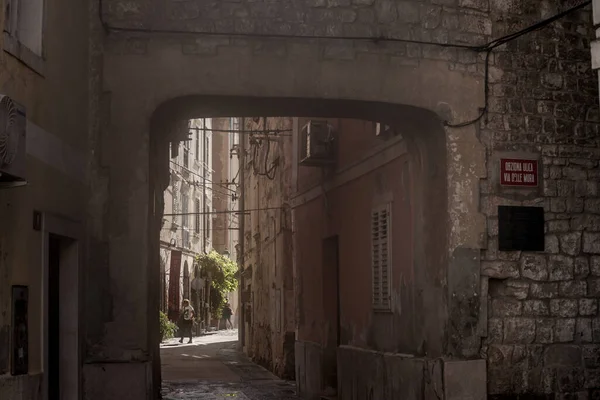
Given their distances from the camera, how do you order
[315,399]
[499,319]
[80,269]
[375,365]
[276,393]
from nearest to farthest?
[80,269] → [499,319] → [375,365] → [315,399] → [276,393]

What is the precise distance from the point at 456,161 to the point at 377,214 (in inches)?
109

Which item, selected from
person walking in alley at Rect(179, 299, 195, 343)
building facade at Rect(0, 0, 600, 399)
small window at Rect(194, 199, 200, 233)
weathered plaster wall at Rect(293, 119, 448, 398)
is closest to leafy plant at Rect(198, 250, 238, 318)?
small window at Rect(194, 199, 200, 233)

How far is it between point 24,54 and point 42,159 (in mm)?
858

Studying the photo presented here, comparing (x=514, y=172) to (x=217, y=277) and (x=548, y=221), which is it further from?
(x=217, y=277)

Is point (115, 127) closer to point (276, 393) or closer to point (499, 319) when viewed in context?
point (499, 319)

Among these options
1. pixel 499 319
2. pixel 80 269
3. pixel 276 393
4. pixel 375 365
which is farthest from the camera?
pixel 276 393

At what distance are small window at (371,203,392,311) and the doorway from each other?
432 centimetres

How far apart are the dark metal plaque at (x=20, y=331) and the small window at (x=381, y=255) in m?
5.46

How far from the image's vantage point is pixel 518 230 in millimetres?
9867

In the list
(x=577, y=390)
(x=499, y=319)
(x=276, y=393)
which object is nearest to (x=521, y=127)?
(x=499, y=319)

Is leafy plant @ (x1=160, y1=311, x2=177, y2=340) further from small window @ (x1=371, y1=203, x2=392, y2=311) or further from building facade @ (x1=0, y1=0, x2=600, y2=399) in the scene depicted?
building facade @ (x1=0, y1=0, x2=600, y2=399)

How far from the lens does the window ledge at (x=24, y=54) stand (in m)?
6.83

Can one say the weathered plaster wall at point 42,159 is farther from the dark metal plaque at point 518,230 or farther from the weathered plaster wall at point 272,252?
the weathered plaster wall at point 272,252

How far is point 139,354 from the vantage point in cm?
898
